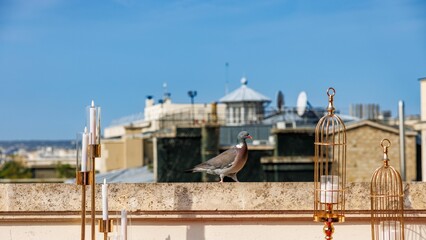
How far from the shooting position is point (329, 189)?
6.50 meters

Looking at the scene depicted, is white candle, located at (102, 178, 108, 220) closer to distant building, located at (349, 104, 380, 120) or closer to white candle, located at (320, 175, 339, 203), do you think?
white candle, located at (320, 175, 339, 203)

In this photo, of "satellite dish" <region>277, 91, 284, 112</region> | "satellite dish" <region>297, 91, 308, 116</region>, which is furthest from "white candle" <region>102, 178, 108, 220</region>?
"satellite dish" <region>277, 91, 284, 112</region>

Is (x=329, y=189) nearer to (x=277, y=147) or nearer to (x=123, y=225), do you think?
(x=123, y=225)

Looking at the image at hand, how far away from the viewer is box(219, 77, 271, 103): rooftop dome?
1885 inches

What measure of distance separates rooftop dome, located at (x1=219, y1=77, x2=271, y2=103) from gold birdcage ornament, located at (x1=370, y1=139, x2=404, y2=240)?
39950mm

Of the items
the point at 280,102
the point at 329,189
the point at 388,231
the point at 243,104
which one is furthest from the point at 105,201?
the point at 243,104

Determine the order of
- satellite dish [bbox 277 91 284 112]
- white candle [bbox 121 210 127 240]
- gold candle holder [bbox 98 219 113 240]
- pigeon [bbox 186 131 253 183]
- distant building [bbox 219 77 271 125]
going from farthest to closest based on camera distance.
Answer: distant building [bbox 219 77 271 125], satellite dish [bbox 277 91 284 112], pigeon [bbox 186 131 253 183], gold candle holder [bbox 98 219 113 240], white candle [bbox 121 210 127 240]

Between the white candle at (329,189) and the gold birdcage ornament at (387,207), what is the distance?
0.23m

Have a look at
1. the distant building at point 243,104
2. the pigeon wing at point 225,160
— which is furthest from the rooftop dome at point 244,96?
the pigeon wing at point 225,160

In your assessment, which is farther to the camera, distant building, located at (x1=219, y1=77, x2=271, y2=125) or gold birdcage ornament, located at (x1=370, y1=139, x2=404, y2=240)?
distant building, located at (x1=219, y1=77, x2=271, y2=125)

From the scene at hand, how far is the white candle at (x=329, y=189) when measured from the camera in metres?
6.47

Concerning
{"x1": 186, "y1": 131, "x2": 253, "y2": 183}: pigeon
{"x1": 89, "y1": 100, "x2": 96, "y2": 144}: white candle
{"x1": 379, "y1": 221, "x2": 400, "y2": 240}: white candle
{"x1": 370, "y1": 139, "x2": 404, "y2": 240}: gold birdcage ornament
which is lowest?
{"x1": 379, "y1": 221, "x2": 400, "y2": 240}: white candle

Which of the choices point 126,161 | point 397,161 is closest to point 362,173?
point 397,161

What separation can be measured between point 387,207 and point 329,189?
1.58 ft
